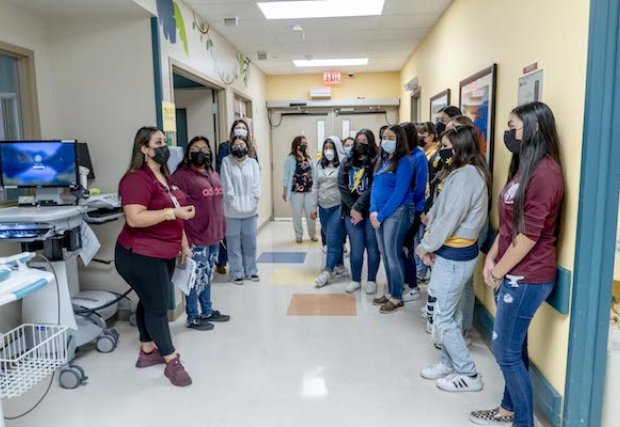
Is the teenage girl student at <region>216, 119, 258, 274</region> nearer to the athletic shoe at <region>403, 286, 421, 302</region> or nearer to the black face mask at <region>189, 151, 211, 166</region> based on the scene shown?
the black face mask at <region>189, 151, 211, 166</region>

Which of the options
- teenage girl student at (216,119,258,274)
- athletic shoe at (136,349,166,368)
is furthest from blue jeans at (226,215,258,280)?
athletic shoe at (136,349,166,368)

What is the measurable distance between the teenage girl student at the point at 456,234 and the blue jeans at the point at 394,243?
99 centimetres

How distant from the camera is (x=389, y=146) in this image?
3.56 metres

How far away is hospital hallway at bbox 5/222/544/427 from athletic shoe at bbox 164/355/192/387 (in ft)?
0.13

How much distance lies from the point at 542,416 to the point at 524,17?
2064 mm

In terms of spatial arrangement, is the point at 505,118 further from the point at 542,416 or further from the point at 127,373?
the point at 127,373

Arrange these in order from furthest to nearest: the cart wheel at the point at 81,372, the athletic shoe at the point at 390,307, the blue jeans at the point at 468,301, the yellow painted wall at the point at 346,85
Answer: the yellow painted wall at the point at 346,85 < the athletic shoe at the point at 390,307 < the blue jeans at the point at 468,301 < the cart wheel at the point at 81,372

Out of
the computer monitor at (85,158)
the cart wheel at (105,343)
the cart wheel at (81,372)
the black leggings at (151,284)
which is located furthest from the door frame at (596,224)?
the computer monitor at (85,158)

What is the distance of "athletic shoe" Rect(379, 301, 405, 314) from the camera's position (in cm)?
379

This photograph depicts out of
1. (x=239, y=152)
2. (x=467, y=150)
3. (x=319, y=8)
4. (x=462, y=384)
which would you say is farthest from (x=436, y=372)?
(x=319, y=8)

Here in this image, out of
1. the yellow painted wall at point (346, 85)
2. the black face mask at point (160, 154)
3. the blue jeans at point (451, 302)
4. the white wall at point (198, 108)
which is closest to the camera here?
the blue jeans at point (451, 302)

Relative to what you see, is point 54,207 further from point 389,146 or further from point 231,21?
point 231,21

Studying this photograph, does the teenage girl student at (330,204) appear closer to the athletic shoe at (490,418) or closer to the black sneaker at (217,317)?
the black sneaker at (217,317)

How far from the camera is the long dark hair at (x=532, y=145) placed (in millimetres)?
1960
